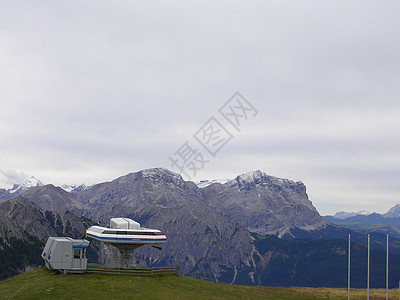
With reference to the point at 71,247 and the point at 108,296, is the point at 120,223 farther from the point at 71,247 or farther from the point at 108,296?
the point at 108,296

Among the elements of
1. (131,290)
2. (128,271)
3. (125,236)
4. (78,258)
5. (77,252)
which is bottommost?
(131,290)

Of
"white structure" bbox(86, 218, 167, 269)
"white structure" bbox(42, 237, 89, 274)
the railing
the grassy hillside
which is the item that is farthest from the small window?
"white structure" bbox(86, 218, 167, 269)

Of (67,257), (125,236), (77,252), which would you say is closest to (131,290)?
(77,252)

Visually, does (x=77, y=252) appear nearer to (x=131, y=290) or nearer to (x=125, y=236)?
(x=125, y=236)

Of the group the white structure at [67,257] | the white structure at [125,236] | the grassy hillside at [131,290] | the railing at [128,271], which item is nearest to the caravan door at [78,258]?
the white structure at [67,257]

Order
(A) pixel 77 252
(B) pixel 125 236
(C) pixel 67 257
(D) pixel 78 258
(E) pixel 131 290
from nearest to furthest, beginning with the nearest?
(E) pixel 131 290
(C) pixel 67 257
(D) pixel 78 258
(A) pixel 77 252
(B) pixel 125 236

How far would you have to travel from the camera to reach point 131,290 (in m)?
69.1

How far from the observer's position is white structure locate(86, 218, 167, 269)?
89500 mm

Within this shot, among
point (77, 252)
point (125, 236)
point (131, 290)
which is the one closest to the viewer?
point (131, 290)

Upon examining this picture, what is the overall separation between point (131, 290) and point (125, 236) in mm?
21875

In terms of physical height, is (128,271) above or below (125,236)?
below

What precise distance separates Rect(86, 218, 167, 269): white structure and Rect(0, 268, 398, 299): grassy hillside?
33.1 feet

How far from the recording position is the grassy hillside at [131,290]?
6656 cm

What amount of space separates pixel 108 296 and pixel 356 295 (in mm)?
45267
